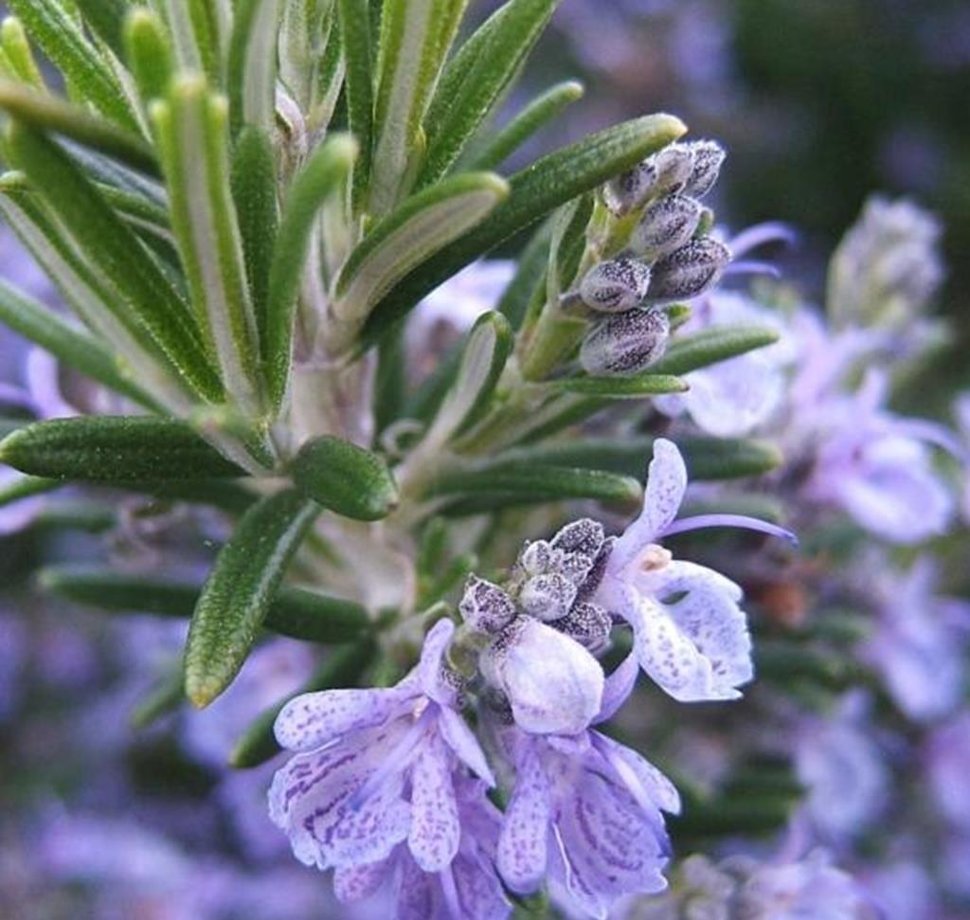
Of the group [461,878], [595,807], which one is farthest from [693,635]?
[461,878]

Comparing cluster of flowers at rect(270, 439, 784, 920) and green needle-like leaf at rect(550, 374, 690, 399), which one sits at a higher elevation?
green needle-like leaf at rect(550, 374, 690, 399)

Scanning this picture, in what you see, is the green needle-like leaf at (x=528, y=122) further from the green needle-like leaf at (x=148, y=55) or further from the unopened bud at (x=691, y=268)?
the green needle-like leaf at (x=148, y=55)

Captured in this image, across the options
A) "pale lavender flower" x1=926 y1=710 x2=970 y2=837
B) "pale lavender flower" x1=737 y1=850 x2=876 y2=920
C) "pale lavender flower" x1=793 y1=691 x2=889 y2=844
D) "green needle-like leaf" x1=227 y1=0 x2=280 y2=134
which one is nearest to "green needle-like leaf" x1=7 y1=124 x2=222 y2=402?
"green needle-like leaf" x1=227 y1=0 x2=280 y2=134

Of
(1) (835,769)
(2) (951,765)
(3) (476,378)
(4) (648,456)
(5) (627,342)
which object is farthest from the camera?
(2) (951,765)

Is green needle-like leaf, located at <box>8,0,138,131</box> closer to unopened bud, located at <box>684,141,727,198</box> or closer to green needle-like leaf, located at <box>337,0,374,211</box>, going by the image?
green needle-like leaf, located at <box>337,0,374,211</box>

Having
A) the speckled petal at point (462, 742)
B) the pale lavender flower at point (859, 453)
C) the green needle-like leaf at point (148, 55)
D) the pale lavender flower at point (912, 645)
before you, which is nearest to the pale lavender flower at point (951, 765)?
the pale lavender flower at point (912, 645)

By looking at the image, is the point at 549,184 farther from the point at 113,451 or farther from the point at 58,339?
the point at 58,339

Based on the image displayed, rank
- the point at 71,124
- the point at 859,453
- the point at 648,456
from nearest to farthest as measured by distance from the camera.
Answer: the point at 71,124
the point at 648,456
the point at 859,453

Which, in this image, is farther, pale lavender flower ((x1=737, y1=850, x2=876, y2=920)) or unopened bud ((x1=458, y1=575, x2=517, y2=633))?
pale lavender flower ((x1=737, y1=850, x2=876, y2=920))
